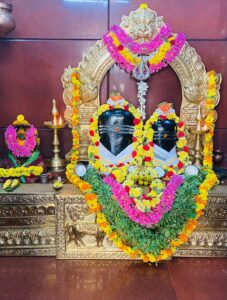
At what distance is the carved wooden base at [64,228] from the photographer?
8.98 feet

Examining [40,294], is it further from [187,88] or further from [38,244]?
[187,88]

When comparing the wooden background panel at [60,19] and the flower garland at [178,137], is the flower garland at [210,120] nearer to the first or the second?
the flower garland at [178,137]

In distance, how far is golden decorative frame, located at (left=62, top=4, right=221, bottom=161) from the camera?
10.4 ft

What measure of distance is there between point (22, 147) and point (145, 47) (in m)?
1.64

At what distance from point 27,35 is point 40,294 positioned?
2562mm

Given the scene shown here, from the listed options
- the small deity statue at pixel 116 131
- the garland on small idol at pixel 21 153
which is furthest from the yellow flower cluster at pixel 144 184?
the garland on small idol at pixel 21 153

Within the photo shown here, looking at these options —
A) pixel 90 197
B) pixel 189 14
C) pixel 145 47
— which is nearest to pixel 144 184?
pixel 90 197

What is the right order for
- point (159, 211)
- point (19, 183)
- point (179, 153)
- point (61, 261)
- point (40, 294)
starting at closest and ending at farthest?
point (40, 294)
point (159, 211)
point (61, 261)
point (19, 183)
point (179, 153)

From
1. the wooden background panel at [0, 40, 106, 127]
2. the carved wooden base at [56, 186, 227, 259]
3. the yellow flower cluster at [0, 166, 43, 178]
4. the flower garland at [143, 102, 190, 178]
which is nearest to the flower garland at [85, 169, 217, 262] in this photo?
the carved wooden base at [56, 186, 227, 259]

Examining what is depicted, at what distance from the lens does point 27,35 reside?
3.29m

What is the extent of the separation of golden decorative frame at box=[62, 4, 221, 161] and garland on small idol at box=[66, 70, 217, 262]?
0.82 m

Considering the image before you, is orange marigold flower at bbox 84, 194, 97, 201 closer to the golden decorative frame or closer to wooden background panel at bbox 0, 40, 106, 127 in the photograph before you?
the golden decorative frame

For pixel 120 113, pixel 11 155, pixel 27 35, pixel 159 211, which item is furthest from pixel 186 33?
pixel 11 155

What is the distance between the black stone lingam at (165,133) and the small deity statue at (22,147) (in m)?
1.26
